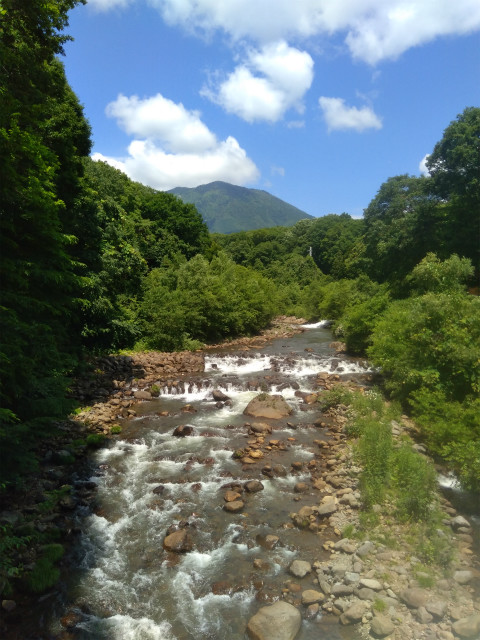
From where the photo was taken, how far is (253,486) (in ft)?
34.1

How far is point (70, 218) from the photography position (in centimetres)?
1578

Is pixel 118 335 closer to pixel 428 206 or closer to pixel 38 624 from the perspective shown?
pixel 38 624

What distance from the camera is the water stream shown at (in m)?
6.57

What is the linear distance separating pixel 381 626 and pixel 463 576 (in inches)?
84.0

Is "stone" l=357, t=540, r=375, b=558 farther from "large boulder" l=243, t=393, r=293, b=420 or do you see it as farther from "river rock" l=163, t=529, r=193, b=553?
"large boulder" l=243, t=393, r=293, b=420

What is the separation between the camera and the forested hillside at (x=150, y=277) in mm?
8266

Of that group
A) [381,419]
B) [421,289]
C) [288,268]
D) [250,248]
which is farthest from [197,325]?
[250,248]

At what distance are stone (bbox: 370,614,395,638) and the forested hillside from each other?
405 cm

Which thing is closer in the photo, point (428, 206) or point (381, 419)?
point (381, 419)

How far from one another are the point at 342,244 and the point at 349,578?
7252 centimetres

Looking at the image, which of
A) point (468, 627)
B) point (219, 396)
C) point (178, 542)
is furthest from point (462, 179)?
point (178, 542)

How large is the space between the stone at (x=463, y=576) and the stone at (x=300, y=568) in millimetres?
2721

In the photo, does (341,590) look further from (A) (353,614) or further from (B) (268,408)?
(B) (268,408)

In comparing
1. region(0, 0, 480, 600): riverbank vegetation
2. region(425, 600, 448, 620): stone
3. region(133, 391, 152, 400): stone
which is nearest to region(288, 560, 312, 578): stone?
region(425, 600, 448, 620): stone
